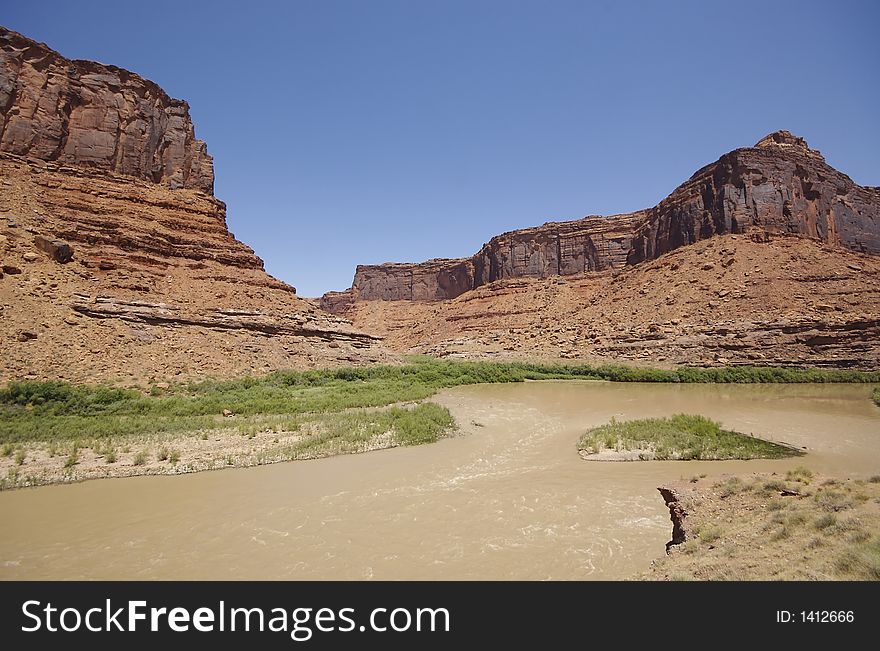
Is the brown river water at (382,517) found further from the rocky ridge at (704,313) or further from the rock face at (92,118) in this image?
the rock face at (92,118)

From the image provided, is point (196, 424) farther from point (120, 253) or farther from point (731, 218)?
point (731, 218)

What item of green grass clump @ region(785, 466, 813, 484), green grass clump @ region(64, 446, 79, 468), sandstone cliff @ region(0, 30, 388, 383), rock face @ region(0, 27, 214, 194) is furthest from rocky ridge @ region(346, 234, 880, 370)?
green grass clump @ region(64, 446, 79, 468)

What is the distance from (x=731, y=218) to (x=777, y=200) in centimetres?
552

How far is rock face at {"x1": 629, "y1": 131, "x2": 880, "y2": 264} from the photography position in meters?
54.8

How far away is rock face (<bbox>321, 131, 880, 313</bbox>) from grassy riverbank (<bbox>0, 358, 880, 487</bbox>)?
2027 inches

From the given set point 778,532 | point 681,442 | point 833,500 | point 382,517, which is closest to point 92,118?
point 382,517

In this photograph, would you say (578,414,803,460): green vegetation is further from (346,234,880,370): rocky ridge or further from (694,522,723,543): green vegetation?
(346,234,880,370): rocky ridge

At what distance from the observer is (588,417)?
18969 millimetres

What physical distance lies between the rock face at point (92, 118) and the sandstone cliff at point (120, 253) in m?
0.09

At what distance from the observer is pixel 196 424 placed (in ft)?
47.9

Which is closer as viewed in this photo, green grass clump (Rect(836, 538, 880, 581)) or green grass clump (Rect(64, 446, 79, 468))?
green grass clump (Rect(836, 538, 880, 581))

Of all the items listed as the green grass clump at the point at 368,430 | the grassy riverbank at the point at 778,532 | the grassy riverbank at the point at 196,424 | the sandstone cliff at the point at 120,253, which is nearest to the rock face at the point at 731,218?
the sandstone cliff at the point at 120,253
